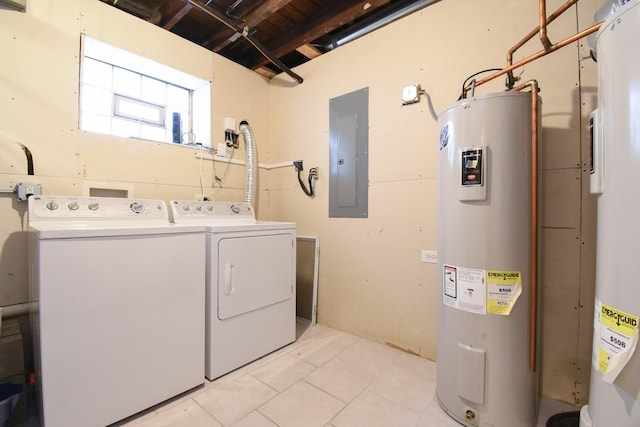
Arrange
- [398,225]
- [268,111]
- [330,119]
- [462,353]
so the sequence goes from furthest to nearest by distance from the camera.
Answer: [268,111], [330,119], [398,225], [462,353]

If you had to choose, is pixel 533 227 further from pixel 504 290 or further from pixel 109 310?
pixel 109 310

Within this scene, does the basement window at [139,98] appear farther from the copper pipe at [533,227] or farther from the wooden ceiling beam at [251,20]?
the copper pipe at [533,227]

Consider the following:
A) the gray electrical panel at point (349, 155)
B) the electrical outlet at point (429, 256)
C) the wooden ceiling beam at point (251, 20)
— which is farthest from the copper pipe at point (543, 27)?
the wooden ceiling beam at point (251, 20)

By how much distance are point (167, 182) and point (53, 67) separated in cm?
98

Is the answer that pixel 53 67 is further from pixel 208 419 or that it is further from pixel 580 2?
pixel 580 2

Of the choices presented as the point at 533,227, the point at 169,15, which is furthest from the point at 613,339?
the point at 169,15

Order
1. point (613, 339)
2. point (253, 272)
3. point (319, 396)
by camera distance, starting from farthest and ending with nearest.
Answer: point (253, 272), point (319, 396), point (613, 339)

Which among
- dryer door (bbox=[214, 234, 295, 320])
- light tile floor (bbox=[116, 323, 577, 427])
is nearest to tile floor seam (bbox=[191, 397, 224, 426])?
light tile floor (bbox=[116, 323, 577, 427])

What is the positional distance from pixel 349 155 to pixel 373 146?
0.25m

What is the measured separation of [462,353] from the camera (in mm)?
1382

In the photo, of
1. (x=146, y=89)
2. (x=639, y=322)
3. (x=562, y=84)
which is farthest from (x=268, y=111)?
(x=639, y=322)

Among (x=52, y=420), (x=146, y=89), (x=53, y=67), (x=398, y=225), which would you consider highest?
(x=146, y=89)

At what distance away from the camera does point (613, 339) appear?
83 cm

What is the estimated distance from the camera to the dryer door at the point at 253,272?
1.80 metres
